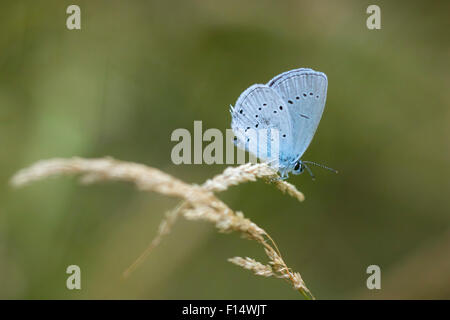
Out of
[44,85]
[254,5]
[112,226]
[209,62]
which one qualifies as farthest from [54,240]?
[254,5]

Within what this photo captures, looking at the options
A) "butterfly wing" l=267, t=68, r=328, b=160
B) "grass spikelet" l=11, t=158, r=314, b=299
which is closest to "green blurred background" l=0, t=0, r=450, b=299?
"butterfly wing" l=267, t=68, r=328, b=160

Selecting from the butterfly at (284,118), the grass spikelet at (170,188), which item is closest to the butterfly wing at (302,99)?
the butterfly at (284,118)

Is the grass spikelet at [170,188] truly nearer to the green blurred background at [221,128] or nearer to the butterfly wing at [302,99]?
the butterfly wing at [302,99]

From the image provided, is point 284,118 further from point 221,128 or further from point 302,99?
point 221,128

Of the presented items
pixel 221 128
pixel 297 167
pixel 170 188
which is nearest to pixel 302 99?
pixel 297 167

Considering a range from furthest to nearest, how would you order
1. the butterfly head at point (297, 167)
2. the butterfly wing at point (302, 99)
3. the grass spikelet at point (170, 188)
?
the butterfly head at point (297, 167)
the butterfly wing at point (302, 99)
the grass spikelet at point (170, 188)

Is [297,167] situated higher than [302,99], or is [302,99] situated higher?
[302,99]
